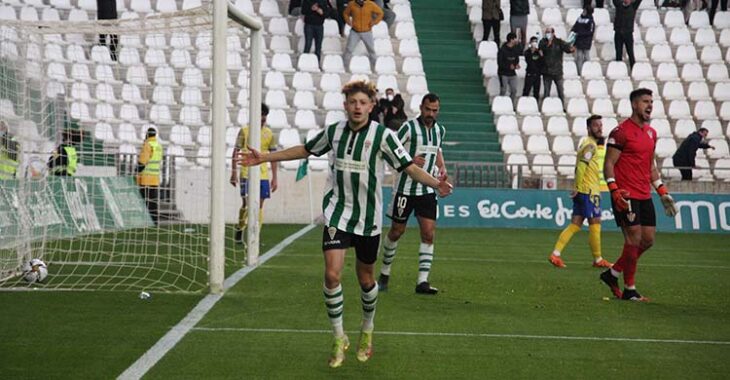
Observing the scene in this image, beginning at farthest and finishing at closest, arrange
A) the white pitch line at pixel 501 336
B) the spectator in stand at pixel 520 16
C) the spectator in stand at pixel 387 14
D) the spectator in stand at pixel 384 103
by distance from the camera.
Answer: the spectator in stand at pixel 387 14 < the spectator in stand at pixel 520 16 < the spectator in stand at pixel 384 103 < the white pitch line at pixel 501 336

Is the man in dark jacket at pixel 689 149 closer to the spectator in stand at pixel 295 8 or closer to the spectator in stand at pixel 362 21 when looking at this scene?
the spectator in stand at pixel 362 21

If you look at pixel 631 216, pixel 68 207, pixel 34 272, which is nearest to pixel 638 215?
pixel 631 216

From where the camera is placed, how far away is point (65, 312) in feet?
30.9

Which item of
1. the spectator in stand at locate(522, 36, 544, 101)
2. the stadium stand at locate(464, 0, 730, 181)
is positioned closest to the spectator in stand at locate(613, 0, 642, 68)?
the stadium stand at locate(464, 0, 730, 181)

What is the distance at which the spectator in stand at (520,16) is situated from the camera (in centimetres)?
2908

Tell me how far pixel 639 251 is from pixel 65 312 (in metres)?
5.79

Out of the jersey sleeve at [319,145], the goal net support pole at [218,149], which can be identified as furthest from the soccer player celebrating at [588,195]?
the jersey sleeve at [319,145]

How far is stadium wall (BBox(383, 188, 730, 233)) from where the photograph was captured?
23688mm

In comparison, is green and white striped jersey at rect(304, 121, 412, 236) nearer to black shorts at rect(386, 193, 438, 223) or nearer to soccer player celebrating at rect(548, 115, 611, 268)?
black shorts at rect(386, 193, 438, 223)

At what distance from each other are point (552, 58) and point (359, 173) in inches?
824

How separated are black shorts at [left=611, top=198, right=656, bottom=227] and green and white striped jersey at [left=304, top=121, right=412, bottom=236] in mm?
3929

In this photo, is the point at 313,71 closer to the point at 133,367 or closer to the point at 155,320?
the point at 155,320

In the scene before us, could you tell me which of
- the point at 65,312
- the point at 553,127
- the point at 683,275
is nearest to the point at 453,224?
the point at 553,127

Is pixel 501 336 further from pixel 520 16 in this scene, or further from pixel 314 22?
pixel 520 16
